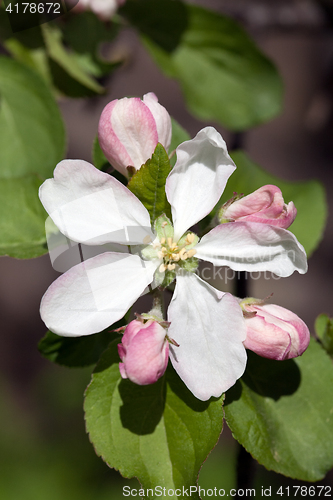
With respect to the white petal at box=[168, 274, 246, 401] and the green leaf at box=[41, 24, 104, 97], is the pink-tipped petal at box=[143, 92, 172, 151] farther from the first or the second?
the green leaf at box=[41, 24, 104, 97]

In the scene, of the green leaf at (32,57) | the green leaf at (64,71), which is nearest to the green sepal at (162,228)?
the green leaf at (64,71)

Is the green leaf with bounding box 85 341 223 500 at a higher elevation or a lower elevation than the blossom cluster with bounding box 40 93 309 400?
lower

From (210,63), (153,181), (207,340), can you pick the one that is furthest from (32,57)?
(207,340)

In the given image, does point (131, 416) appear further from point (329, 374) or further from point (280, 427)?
point (329, 374)

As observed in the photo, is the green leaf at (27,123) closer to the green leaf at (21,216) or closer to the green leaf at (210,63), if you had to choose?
the green leaf at (21,216)

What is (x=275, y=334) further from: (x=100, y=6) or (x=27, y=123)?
(x=100, y=6)

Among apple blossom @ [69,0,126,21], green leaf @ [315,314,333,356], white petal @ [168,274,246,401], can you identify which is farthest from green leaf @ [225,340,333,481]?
apple blossom @ [69,0,126,21]

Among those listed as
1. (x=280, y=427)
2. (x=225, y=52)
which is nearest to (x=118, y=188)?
(x=280, y=427)
